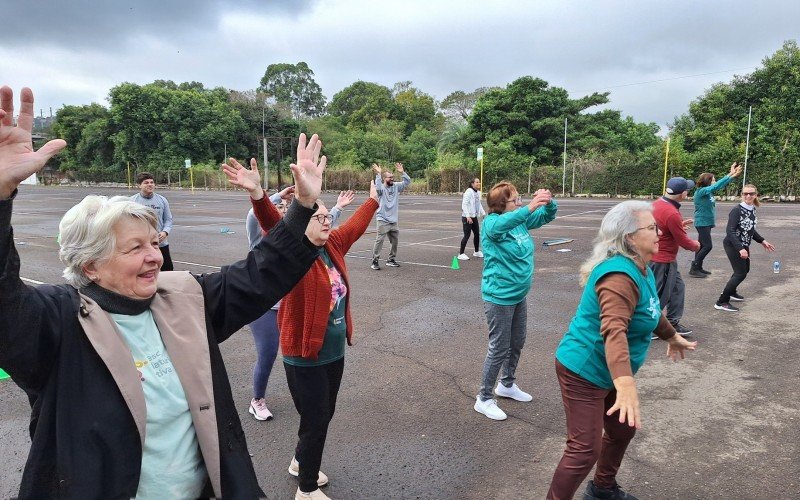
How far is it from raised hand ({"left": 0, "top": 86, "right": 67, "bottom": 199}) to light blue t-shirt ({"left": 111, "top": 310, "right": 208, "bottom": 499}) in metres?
0.50

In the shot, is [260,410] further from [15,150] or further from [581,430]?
[15,150]

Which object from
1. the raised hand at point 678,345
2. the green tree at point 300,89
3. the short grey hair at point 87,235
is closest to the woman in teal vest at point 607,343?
the raised hand at point 678,345

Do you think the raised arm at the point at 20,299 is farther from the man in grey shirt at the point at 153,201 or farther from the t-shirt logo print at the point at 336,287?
the man in grey shirt at the point at 153,201

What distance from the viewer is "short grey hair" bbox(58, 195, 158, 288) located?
1.76 meters

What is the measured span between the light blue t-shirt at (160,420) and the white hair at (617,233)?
90.7 inches

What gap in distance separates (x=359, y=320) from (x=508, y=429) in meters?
3.43

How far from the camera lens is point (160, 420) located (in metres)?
1.75

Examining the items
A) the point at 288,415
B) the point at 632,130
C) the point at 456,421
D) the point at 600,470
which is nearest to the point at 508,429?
the point at 456,421

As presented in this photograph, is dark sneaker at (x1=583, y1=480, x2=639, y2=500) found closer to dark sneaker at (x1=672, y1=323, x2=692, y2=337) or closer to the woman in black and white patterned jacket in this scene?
dark sneaker at (x1=672, y1=323, x2=692, y2=337)

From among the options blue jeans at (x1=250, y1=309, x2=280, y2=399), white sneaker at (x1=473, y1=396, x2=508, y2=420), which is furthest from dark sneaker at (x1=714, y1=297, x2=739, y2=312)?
blue jeans at (x1=250, y1=309, x2=280, y2=399)

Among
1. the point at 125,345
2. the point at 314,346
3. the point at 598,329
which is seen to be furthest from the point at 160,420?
the point at 598,329

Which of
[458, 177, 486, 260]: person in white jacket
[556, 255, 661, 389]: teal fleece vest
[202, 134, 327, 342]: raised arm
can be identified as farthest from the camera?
[458, 177, 486, 260]: person in white jacket

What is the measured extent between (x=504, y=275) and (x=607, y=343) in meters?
1.66

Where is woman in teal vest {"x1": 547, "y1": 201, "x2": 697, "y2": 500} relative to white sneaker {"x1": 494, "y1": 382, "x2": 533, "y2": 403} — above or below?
above
